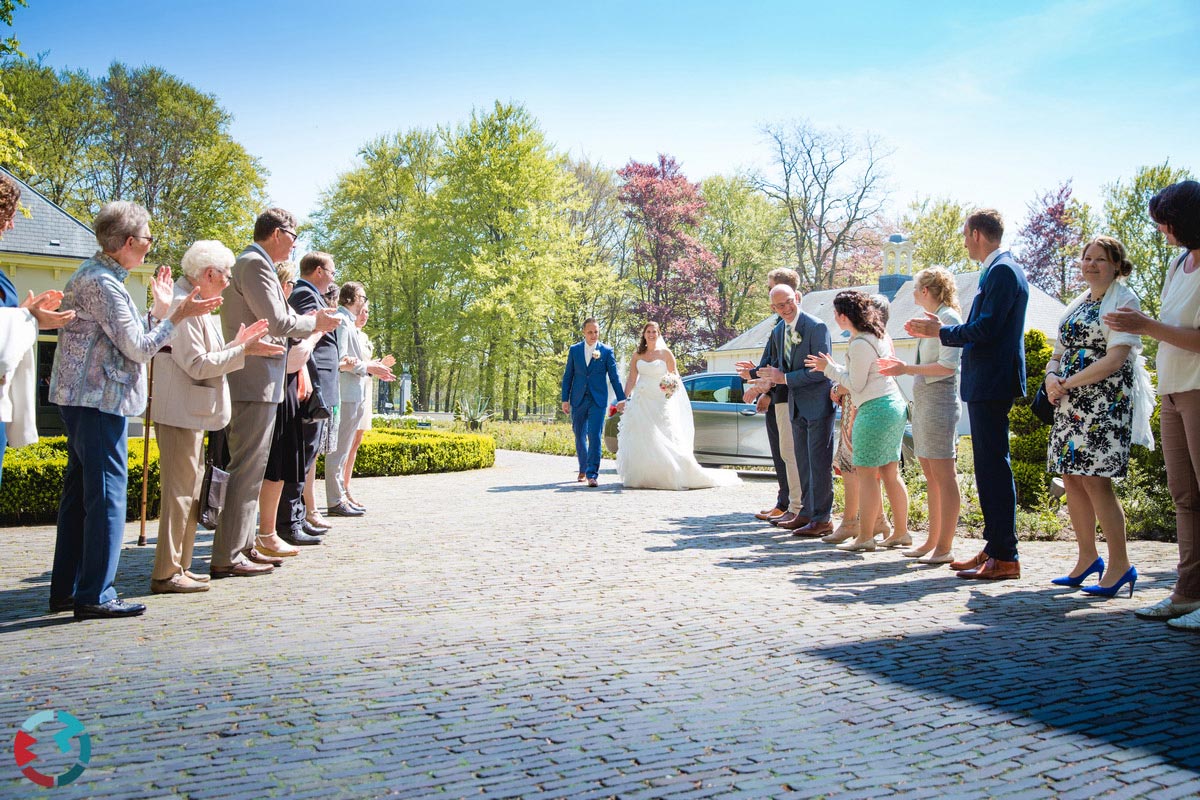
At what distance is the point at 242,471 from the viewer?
5.64 meters

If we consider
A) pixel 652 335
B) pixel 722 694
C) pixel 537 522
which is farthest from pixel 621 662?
pixel 652 335

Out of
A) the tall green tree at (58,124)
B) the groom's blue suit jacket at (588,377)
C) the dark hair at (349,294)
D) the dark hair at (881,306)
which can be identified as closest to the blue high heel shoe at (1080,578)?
the dark hair at (881,306)

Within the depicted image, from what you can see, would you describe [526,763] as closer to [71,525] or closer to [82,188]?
[71,525]

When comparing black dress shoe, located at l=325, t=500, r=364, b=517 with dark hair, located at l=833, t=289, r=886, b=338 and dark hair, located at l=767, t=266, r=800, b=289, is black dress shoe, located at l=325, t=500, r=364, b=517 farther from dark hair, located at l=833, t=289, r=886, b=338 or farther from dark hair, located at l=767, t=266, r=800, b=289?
dark hair, located at l=833, t=289, r=886, b=338

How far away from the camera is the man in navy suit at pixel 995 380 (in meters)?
5.73

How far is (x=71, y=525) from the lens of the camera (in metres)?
4.69

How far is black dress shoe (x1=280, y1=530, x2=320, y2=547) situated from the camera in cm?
712

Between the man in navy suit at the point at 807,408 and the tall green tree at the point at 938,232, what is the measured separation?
139 ft

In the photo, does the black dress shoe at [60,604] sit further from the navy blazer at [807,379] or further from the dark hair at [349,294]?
the navy blazer at [807,379]

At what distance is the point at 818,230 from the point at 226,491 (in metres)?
45.3

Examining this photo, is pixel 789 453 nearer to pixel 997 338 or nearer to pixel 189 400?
pixel 997 338

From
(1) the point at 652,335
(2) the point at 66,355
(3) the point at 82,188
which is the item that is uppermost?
(3) the point at 82,188

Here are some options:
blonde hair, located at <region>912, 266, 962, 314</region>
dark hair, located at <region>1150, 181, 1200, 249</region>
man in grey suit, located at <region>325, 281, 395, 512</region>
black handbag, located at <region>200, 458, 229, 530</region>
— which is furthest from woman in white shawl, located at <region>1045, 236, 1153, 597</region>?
man in grey suit, located at <region>325, 281, 395, 512</region>

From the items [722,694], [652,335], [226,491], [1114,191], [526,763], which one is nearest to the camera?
[526,763]
